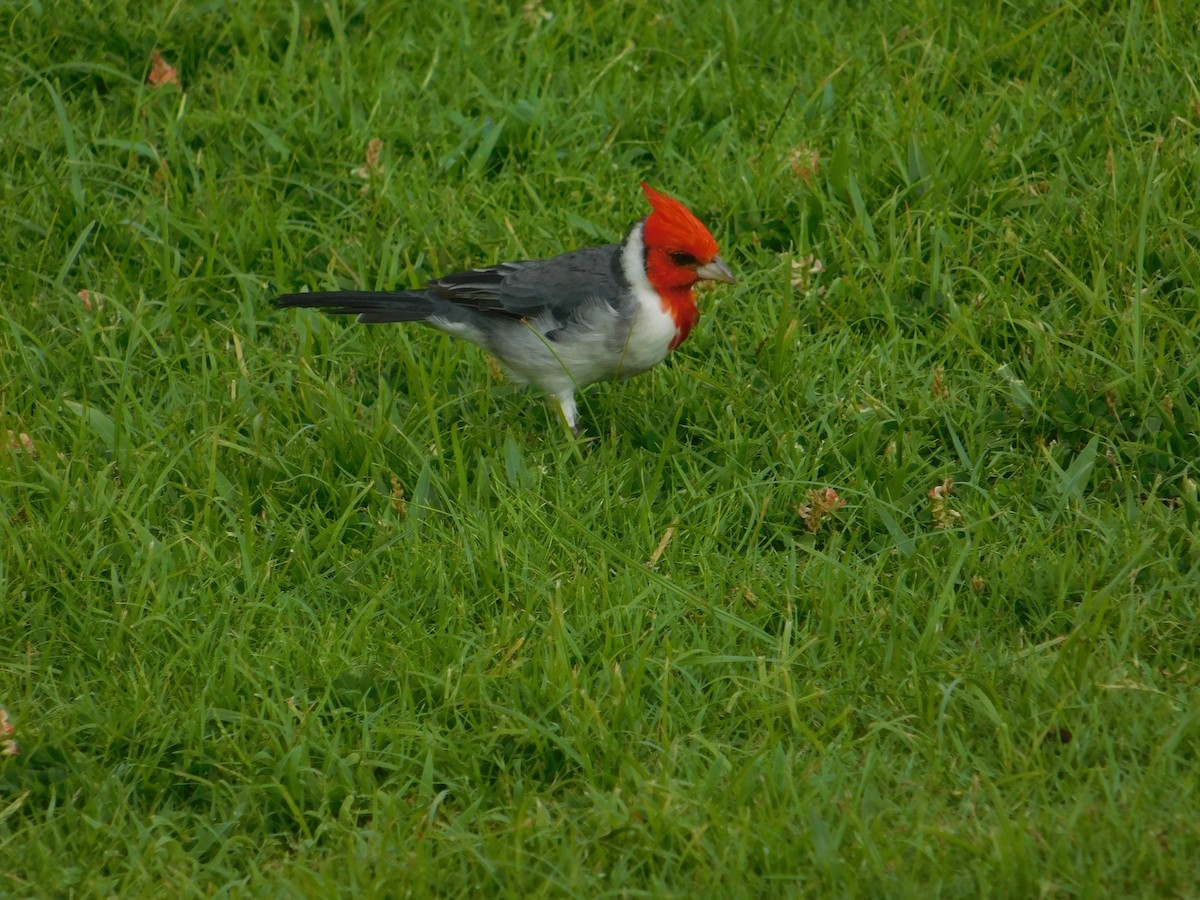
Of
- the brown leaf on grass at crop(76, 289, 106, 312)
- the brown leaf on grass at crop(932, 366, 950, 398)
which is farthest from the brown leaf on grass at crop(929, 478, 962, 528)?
the brown leaf on grass at crop(76, 289, 106, 312)

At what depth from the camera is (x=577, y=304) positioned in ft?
16.7

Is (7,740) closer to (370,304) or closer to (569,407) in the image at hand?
(370,304)

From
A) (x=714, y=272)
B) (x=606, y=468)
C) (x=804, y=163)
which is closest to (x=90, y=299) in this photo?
(x=606, y=468)

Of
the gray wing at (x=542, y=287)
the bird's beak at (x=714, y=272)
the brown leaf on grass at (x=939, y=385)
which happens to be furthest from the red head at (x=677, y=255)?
the brown leaf on grass at (x=939, y=385)

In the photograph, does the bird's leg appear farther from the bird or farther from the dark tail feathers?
the dark tail feathers

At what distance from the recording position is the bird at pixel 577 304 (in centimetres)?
498

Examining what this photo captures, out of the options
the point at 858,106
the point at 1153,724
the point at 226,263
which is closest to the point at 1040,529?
the point at 1153,724

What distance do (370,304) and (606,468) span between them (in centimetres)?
105

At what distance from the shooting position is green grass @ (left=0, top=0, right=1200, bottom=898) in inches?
140

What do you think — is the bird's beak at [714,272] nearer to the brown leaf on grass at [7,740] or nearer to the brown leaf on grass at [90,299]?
the brown leaf on grass at [90,299]

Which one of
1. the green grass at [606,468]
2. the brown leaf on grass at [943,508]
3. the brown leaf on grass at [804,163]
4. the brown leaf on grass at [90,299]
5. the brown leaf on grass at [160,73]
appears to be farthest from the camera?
the brown leaf on grass at [160,73]

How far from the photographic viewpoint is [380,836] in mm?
3486

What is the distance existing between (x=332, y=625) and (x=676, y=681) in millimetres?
983

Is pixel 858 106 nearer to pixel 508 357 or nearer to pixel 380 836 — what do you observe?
pixel 508 357
